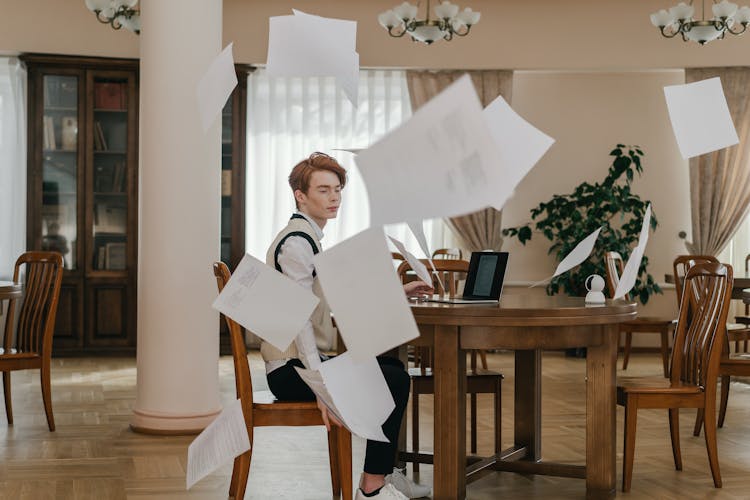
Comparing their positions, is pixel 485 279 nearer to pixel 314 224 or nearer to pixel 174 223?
pixel 314 224

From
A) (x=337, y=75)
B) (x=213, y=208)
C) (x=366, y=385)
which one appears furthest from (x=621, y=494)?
(x=213, y=208)

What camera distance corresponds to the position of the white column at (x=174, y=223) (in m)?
4.33

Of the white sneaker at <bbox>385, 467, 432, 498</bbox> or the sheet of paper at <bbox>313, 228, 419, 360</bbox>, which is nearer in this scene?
the sheet of paper at <bbox>313, 228, 419, 360</bbox>

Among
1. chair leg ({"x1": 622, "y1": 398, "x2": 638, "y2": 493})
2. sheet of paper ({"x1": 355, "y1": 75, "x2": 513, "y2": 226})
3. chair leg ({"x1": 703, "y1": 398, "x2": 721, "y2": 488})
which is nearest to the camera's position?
sheet of paper ({"x1": 355, "y1": 75, "x2": 513, "y2": 226})

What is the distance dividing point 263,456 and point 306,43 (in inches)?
90.4

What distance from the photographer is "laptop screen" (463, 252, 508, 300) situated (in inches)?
127

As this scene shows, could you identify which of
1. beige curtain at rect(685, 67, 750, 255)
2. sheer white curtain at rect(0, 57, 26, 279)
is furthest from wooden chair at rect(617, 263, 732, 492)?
sheer white curtain at rect(0, 57, 26, 279)

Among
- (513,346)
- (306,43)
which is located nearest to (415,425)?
(513,346)

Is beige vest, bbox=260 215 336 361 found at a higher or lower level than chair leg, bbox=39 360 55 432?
higher

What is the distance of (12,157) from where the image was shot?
752cm

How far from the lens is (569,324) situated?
2.87 meters

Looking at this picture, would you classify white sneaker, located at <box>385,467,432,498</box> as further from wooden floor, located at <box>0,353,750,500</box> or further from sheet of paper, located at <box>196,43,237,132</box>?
sheet of paper, located at <box>196,43,237,132</box>

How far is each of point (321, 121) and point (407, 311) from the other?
6565mm

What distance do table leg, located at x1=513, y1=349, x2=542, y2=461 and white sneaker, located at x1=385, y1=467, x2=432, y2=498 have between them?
53cm
